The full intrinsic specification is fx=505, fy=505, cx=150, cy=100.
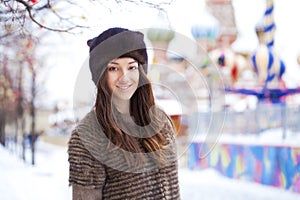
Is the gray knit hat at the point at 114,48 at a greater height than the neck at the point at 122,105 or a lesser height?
greater

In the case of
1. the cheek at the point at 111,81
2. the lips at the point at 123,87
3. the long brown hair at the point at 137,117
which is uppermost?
the cheek at the point at 111,81

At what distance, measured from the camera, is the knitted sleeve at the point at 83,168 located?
604 millimetres

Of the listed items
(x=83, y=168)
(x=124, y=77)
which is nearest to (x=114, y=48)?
(x=124, y=77)

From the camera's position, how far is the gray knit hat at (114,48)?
2.09 feet

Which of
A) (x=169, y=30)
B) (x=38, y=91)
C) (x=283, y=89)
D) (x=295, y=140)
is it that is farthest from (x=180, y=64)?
(x=283, y=89)

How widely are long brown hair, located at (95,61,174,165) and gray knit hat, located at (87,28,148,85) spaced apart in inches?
0.5

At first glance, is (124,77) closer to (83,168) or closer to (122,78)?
(122,78)

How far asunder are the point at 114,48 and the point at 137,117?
0.09 m

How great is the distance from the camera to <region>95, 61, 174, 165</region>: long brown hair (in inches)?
24.5

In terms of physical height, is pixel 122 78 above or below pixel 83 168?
above

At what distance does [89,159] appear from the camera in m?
0.61

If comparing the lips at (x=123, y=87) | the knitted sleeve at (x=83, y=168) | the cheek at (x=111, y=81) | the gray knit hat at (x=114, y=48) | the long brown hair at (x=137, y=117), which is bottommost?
the knitted sleeve at (x=83, y=168)

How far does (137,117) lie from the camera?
0.65 meters

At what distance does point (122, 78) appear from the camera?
63 cm
